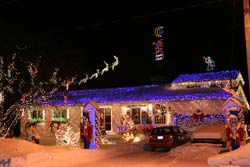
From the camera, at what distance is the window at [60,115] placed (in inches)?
1199

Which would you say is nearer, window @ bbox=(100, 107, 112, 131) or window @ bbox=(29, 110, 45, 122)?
window @ bbox=(100, 107, 112, 131)

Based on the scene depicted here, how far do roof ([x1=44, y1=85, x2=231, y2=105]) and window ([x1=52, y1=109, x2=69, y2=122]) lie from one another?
88 cm

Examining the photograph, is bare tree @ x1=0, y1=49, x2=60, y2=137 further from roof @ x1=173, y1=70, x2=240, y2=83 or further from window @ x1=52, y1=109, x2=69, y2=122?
roof @ x1=173, y1=70, x2=240, y2=83

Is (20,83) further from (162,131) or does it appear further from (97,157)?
(97,157)

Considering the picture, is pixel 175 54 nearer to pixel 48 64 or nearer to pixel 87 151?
pixel 48 64

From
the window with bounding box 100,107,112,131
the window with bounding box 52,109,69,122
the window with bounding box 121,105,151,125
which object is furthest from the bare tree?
the window with bounding box 121,105,151,125

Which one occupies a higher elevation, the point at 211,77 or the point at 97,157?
the point at 211,77

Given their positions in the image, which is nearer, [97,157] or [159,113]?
[97,157]

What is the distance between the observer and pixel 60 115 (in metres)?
30.9

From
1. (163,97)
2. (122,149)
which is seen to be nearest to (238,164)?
(122,149)

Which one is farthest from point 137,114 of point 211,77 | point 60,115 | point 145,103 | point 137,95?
point 60,115

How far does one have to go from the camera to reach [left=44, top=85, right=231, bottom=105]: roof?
24.8m

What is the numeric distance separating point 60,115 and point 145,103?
8.38 m

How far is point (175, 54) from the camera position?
4200 cm
